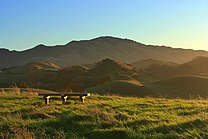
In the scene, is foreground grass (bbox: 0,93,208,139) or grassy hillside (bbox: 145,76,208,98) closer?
foreground grass (bbox: 0,93,208,139)

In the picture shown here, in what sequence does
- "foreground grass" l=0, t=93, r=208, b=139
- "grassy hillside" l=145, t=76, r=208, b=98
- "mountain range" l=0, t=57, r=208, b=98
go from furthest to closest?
1. "grassy hillside" l=145, t=76, r=208, b=98
2. "mountain range" l=0, t=57, r=208, b=98
3. "foreground grass" l=0, t=93, r=208, b=139

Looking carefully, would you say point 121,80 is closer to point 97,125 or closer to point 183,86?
point 183,86

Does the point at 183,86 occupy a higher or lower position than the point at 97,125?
lower

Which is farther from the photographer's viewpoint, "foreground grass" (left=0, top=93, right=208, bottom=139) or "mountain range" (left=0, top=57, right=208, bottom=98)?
"mountain range" (left=0, top=57, right=208, bottom=98)

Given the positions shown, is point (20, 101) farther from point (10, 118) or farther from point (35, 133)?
point (35, 133)

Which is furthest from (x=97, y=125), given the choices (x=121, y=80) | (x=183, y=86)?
(x=121, y=80)

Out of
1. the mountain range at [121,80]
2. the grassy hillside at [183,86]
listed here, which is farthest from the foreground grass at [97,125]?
the grassy hillside at [183,86]

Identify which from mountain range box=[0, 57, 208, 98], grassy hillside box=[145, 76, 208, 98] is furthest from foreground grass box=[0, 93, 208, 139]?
grassy hillside box=[145, 76, 208, 98]

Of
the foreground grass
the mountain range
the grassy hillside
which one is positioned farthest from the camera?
the grassy hillside

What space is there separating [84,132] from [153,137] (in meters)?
2.01

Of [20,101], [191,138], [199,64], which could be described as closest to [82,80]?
[199,64]

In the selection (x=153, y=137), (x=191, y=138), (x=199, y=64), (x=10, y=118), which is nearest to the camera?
(x=191, y=138)

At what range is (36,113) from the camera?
12250mm

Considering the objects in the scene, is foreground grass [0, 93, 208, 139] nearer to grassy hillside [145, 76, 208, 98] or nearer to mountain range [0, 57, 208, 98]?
mountain range [0, 57, 208, 98]
